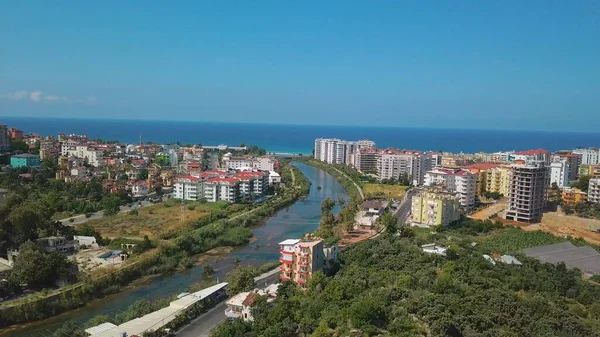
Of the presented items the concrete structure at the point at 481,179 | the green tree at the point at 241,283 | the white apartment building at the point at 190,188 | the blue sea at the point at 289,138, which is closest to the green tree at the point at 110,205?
the white apartment building at the point at 190,188

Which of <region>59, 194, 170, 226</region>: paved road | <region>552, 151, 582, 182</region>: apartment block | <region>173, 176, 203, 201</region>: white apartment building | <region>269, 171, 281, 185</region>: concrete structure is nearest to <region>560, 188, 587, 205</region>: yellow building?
<region>552, 151, 582, 182</region>: apartment block

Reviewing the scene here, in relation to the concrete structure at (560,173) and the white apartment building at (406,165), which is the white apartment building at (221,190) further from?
the concrete structure at (560,173)

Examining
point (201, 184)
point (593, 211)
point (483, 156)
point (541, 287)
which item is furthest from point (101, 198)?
point (483, 156)

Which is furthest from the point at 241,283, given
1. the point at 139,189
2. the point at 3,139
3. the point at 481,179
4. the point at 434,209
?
the point at 3,139

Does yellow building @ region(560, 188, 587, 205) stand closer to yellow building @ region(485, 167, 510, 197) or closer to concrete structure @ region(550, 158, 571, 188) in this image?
yellow building @ region(485, 167, 510, 197)

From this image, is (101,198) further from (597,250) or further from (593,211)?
(593,211)

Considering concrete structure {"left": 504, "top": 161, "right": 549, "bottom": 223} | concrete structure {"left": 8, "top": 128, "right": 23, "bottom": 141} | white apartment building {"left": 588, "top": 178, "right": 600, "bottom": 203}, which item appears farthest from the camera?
concrete structure {"left": 8, "top": 128, "right": 23, "bottom": 141}

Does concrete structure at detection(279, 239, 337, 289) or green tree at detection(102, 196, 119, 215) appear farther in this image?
green tree at detection(102, 196, 119, 215)

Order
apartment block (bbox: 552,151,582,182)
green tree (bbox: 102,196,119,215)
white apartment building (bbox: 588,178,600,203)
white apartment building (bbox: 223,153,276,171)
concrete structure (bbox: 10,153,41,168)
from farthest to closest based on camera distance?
white apartment building (bbox: 223,153,276,171) < apartment block (bbox: 552,151,582,182) < concrete structure (bbox: 10,153,41,168) < white apartment building (bbox: 588,178,600,203) < green tree (bbox: 102,196,119,215)
